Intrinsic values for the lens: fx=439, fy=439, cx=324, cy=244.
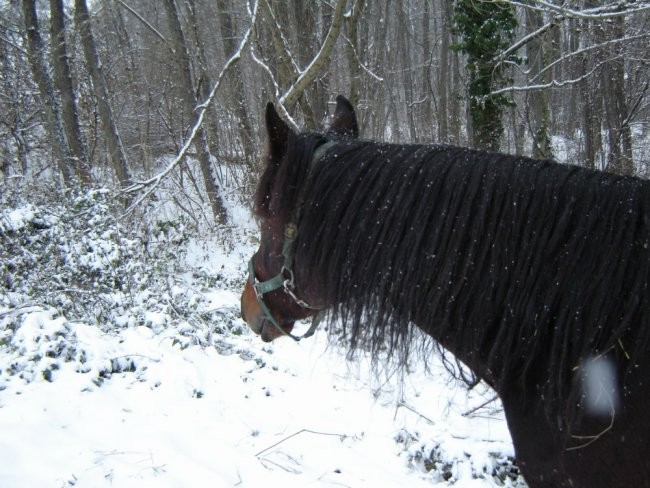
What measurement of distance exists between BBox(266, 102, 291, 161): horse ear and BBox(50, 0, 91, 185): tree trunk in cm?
844

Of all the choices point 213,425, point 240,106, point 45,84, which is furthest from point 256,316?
point 240,106

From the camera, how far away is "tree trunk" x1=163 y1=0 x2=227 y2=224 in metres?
10.6

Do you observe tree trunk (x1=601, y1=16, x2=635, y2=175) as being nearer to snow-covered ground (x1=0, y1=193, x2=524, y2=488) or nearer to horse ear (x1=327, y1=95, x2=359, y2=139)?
snow-covered ground (x1=0, y1=193, x2=524, y2=488)

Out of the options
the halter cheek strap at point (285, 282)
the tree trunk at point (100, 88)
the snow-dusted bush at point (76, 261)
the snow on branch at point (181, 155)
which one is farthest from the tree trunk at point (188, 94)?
the halter cheek strap at point (285, 282)

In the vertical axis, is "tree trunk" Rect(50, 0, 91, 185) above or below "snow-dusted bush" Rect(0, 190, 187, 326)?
above

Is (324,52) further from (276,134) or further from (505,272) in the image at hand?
(505,272)

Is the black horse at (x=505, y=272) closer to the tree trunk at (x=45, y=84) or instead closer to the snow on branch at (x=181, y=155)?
the snow on branch at (x=181, y=155)

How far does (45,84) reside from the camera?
29.2ft

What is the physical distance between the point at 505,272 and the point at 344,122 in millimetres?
1172

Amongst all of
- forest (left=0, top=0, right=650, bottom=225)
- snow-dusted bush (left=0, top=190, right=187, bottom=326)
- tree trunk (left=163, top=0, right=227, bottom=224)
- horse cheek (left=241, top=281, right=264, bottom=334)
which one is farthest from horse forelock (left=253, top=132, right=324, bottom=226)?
tree trunk (left=163, top=0, right=227, bottom=224)

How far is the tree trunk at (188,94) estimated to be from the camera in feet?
34.9

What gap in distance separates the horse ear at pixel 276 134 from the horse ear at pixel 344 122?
325 mm

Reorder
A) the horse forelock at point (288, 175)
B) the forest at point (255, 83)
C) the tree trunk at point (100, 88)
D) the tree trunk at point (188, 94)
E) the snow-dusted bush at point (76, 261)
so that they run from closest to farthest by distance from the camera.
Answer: the horse forelock at point (288, 175) → the snow-dusted bush at point (76, 261) → the forest at point (255, 83) → the tree trunk at point (100, 88) → the tree trunk at point (188, 94)

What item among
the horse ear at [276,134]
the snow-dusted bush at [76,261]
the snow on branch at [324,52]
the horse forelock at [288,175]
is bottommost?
the snow-dusted bush at [76,261]
